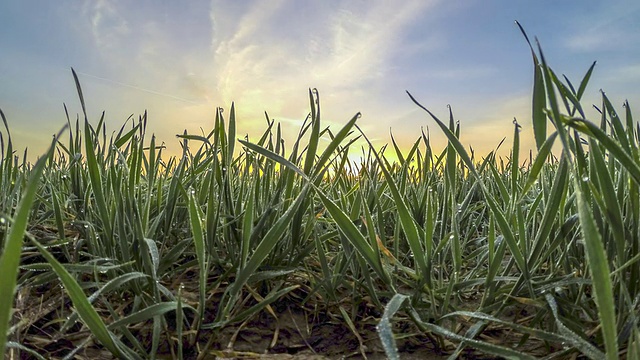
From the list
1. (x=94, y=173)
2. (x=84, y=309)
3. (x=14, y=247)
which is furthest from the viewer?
(x=94, y=173)

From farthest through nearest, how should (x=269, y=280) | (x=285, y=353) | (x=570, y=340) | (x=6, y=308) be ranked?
(x=269, y=280), (x=285, y=353), (x=570, y=340), (x=6, y=308)

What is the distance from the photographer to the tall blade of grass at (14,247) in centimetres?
55

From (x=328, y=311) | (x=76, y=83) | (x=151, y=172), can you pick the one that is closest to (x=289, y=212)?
(x=328, y=311)

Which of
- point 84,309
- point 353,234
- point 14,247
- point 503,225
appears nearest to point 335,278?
point 353,234

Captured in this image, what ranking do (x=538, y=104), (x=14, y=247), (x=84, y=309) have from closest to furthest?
(x=14, y=247) < (x=84, y=309) < (x=538, y=104)

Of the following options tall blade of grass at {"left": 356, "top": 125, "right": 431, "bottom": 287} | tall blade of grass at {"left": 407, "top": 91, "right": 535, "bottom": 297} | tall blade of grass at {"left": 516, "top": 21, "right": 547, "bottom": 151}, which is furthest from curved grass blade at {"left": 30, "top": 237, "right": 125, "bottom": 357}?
tall blade of grass at {"left": 516, "top": 21, "right": 547, "bottom": 151}

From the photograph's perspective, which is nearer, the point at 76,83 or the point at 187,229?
the point at 76,83

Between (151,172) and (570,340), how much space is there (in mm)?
906

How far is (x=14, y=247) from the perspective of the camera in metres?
0.56

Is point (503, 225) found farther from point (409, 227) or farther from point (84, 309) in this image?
point (84, 309)

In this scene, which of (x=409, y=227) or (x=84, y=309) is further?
(x=409, y=227)

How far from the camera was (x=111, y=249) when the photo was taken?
3.82 feet

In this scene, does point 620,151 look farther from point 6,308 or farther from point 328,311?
point 6,308

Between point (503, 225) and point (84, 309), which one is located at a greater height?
point (503, 225)
